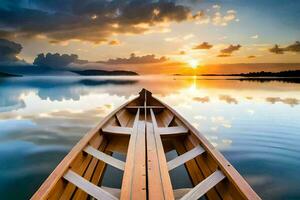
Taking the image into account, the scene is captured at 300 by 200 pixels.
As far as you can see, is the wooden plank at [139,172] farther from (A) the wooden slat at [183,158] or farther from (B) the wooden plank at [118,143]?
(B) the wooden plank at [118,143]

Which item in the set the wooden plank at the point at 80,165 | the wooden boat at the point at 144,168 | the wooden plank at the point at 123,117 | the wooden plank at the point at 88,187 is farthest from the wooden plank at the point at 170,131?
the wooden plank at the point at 88,187

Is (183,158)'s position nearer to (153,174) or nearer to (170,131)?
(153,174)

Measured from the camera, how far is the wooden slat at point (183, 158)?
12.4 ft

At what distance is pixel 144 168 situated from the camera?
3.54 m

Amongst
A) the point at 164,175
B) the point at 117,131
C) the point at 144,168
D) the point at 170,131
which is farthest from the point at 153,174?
the point at 117,131

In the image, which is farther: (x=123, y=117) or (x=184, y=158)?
(x=123, y=117)

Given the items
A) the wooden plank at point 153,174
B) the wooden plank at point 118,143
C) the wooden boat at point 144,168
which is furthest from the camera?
the wooden plank at point 118,143

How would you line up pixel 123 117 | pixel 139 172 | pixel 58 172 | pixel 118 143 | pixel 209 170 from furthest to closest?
1. pixel 123 117
2. pixel 118 143
3. pixel 209 170
4. pixel 139 172
5. pixel 58 172

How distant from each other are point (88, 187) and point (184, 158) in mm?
1534

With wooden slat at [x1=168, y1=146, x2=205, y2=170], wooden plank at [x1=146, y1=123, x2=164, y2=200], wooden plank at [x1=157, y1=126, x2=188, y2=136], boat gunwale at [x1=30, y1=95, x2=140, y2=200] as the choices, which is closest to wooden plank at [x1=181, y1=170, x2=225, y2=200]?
wooden plank at [x1=146, y1=123, x2=164, y2=200]

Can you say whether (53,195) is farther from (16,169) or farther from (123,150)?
(16,169)

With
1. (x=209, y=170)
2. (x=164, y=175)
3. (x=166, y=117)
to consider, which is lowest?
(x=209, y=170)

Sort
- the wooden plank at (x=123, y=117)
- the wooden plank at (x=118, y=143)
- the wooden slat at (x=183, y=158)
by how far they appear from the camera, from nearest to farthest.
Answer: the wooden slat at (x=183, y=158)
the wooden plank at (x=118, y=143)
the wooden plank at (x=123, y=117)

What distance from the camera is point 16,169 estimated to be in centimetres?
612
